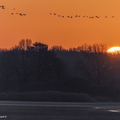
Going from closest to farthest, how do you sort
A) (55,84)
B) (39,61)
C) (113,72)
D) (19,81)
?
1. (55,84)
2. (19,81)
3. (39,61)
4. (113,72)

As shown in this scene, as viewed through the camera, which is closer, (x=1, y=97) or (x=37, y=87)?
(x=1, y=97)

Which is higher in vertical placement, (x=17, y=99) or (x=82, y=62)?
(x=82, y=62)

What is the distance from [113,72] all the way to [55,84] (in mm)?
17768

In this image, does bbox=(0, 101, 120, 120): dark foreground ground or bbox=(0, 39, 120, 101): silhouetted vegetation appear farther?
bbox=(0, 39, 120, 101): silhouetted vegetation

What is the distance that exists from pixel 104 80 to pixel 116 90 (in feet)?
45.7

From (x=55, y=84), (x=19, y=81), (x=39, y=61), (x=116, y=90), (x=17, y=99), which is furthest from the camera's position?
(x=39, y=61)

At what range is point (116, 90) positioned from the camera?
49.5m

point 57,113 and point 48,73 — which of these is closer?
point 57,113

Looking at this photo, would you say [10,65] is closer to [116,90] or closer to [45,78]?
[45,78]

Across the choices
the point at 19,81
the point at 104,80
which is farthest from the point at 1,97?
the point at 104,80

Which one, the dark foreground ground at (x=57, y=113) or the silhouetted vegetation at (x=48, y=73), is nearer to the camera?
the dark foreground ground at (x=57, y=113)

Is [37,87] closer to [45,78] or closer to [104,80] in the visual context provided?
[45,78]

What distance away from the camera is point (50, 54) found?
203ft

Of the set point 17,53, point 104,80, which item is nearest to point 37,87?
point 17,53
